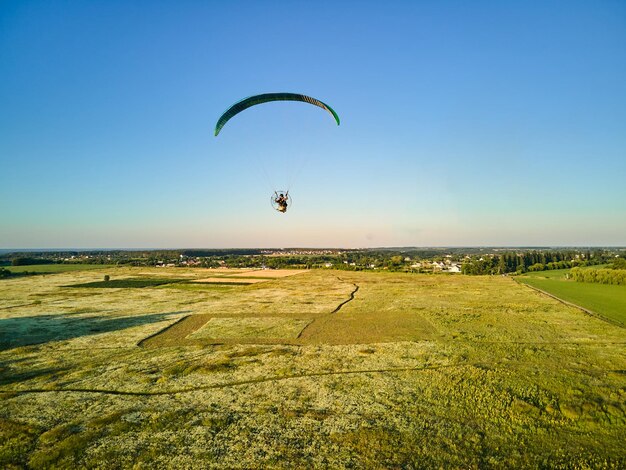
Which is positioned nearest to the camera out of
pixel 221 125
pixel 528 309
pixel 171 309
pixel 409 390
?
pixel 409 390

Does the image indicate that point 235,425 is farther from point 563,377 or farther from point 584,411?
point 563,377

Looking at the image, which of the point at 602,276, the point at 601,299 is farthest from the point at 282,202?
the point at 602,276

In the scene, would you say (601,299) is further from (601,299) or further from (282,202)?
(282,202)

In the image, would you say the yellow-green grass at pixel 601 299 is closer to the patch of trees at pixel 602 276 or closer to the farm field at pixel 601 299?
Result: the farm field at pixel 601 299

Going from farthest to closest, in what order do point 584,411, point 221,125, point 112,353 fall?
1. point 221,125
2. point 112,353
3. point 584,411

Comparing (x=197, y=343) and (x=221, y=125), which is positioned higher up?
(x=221, y=125)

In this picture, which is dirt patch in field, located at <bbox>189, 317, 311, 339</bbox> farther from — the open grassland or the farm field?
the farm field

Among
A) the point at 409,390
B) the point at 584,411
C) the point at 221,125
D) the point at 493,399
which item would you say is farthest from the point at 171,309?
the point at 584,411
